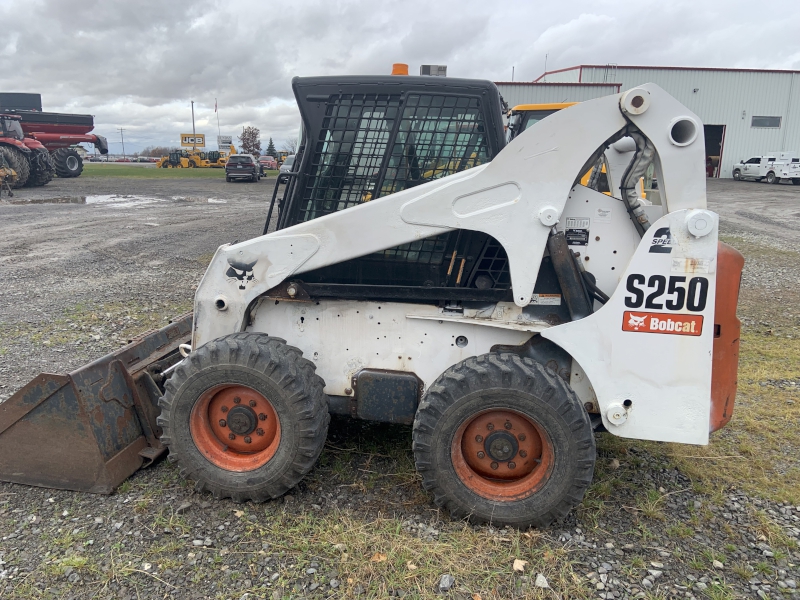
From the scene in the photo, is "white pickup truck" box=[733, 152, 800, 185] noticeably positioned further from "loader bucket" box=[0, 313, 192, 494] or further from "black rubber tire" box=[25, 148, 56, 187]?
"loader bucket" box=[0, 313, 192, 494]

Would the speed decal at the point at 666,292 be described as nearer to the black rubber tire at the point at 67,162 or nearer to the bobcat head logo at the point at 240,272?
the bobcat head logo at the point at 240,272

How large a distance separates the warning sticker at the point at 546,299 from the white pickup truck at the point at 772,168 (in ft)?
109

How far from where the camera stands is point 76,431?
11.0 feet

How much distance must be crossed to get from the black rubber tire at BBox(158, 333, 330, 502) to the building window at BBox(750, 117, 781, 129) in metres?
40.8

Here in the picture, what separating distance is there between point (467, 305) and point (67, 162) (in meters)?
30.9

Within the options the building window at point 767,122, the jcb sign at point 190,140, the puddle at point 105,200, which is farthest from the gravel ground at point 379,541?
the jcb sign at point 190,140

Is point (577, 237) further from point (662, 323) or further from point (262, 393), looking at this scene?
point (262, 393)

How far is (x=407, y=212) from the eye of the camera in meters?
3.12

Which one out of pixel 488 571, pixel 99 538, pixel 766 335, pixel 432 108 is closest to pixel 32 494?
pixel 99 538

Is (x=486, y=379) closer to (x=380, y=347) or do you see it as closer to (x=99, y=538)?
(x=380, y=347)

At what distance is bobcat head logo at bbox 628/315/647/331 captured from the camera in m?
2.99

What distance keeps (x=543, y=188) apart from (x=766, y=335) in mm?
5002

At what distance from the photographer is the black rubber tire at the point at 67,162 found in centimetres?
2822

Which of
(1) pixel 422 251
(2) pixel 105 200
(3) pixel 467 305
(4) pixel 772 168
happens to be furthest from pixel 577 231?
(4) pixel 772 168
